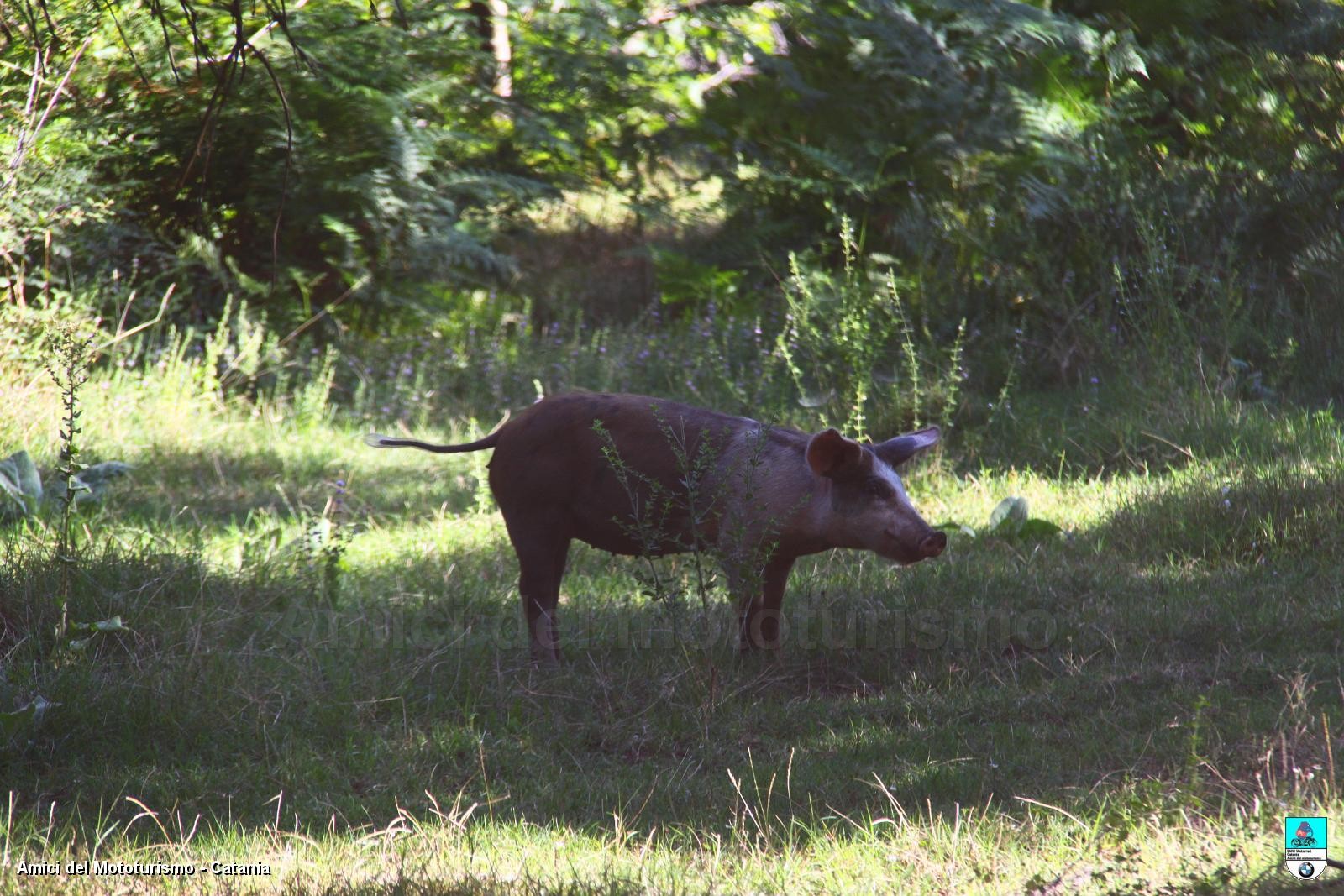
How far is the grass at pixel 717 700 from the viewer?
3.44 meters

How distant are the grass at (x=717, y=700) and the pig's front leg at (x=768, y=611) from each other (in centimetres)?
10

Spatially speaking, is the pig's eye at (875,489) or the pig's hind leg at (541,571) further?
the pig's hind leg at (541,571)

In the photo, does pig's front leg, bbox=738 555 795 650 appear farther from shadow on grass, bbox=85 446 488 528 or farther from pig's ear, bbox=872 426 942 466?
shadow on grass, bbox=85 446 488 528

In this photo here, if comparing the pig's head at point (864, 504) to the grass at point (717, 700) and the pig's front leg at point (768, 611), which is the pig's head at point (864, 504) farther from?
the grass at point (717, 700)

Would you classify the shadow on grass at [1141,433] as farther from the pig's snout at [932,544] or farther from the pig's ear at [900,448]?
the pig's snout at [932,544]

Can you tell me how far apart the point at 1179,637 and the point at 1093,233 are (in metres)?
4.49

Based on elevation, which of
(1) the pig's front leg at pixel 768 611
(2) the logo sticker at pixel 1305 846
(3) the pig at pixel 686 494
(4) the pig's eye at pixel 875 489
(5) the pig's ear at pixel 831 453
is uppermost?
(5) the pig's ear at pixel 831 453

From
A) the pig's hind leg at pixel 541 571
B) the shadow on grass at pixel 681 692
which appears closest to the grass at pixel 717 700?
the shadow on grass at pixel 681 692

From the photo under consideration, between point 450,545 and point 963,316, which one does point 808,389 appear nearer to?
point 963,316

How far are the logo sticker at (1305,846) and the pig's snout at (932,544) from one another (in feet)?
4.94

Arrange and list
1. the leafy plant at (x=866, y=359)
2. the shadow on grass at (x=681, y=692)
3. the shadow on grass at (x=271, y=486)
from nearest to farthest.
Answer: the shadow on grass at (x=681, y=692), the shadow on grass at (x=271, y=486), the leafy plant at (x=866, y=359)

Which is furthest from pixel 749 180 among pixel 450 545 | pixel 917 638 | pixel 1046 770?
pixel 1046 770

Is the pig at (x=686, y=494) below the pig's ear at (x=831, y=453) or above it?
below

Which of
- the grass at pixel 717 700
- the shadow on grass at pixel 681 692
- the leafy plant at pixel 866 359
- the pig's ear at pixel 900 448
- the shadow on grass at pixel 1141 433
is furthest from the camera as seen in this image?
the leafy plant at pixel 866 359
